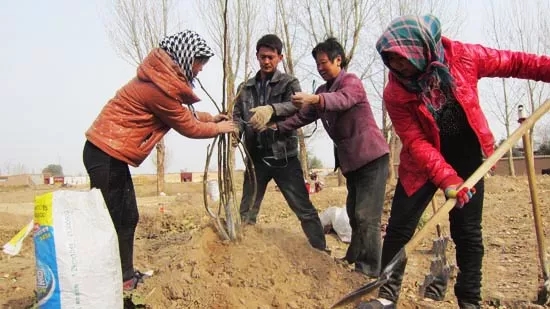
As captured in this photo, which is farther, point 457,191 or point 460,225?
point 460,225

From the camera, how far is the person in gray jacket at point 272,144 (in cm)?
381

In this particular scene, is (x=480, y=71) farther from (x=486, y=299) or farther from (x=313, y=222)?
(x=313, y=222)

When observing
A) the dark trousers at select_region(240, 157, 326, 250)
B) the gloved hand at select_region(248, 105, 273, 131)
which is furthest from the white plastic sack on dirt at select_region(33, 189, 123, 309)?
the dark trousers at select_region(240, 157, 326, 250)

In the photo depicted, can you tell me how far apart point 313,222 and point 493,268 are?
172 cm

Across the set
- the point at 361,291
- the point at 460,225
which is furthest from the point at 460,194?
the point at 361,291

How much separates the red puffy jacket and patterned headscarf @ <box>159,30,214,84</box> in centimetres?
110

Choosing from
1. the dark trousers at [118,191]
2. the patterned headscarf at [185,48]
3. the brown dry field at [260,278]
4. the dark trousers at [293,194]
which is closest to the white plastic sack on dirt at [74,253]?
the brown dry field at [260,278]

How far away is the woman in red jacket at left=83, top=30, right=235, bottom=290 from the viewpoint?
298cm

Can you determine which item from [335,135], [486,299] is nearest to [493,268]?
[486,299]

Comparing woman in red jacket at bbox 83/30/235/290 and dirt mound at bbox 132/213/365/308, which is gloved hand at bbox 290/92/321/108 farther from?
dirt mound at bbox 132/213/365/308

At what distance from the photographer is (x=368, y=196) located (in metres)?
3.48

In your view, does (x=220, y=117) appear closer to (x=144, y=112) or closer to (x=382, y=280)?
(x=144, y=112)

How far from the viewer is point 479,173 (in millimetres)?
2418

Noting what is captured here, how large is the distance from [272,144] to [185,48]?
1119 millimetres
